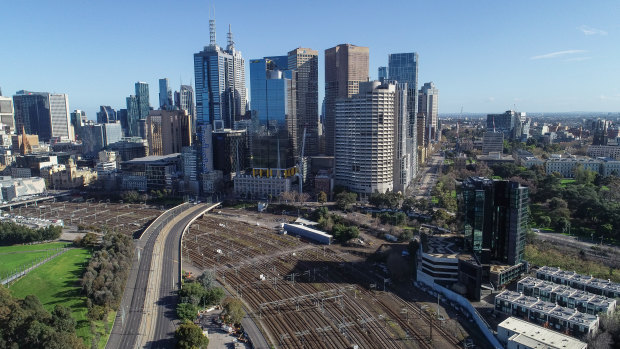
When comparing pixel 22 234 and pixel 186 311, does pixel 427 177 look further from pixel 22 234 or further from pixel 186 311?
pixel 22 234

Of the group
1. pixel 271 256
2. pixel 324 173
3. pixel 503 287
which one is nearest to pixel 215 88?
pixel 324 173

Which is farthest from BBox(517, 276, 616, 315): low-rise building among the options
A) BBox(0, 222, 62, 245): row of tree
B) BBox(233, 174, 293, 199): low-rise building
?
BBox(0, 222, 62, 245): row of tree

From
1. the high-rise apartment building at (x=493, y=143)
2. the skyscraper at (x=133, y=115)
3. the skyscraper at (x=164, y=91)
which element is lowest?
the high-rise apartment building at (x=493, y=143)

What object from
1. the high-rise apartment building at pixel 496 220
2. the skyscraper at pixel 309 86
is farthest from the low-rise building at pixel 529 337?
the skyscraper at pixel 309 86

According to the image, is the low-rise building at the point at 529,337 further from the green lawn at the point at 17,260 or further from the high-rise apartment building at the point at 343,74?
the high-rise apartment building at the point at 343,74

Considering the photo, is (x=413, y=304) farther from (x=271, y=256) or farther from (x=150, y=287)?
(x=150, y=287)

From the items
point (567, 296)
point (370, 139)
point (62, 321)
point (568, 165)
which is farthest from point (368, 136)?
point (62, 321)

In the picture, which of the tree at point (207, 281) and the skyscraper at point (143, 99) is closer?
the tree at point (207, 281)
